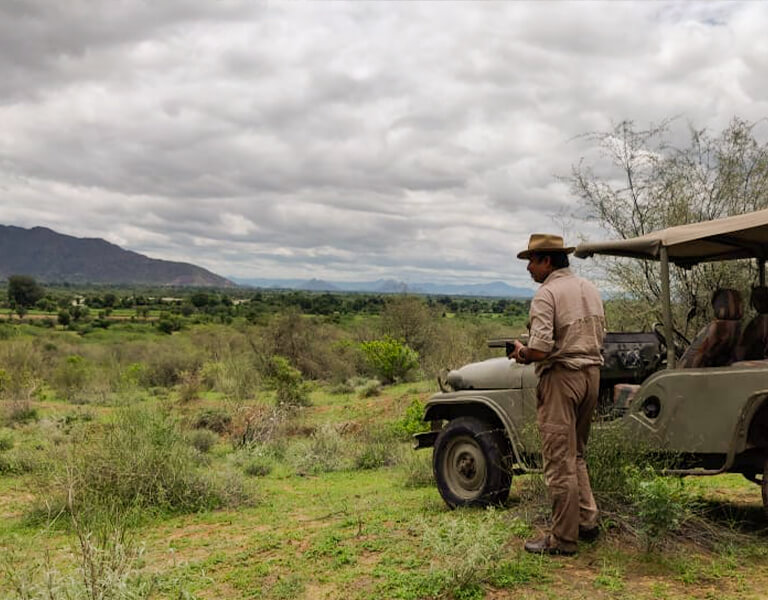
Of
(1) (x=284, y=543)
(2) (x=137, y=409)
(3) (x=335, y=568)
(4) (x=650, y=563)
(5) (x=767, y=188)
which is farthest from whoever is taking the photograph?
(5) (x=767, y=188)

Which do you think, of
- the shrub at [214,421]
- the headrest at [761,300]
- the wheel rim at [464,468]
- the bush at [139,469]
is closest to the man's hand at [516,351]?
the wheel rim at [464,468]

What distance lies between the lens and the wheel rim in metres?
6.88

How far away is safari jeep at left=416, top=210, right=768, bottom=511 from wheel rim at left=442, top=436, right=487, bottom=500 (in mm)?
10

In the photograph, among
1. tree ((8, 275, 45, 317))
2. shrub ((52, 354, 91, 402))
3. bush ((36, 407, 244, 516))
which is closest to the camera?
bush ((36, 407, 244, 516))

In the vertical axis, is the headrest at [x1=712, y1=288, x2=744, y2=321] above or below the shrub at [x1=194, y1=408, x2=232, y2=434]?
above

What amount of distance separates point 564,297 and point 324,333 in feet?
93.4

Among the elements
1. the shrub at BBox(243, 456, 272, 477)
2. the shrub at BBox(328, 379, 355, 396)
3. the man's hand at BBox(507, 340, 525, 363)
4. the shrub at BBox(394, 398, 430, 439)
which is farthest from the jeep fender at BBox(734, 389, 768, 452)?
the shrub at BBox(328, 379, 355, 396)

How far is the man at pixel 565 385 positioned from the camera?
5340 millimetres

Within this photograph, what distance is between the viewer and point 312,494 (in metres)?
9.65

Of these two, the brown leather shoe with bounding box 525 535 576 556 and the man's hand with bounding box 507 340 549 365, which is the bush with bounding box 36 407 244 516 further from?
the man's hand with bounding box 507 340 549 365

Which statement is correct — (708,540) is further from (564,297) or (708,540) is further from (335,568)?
(335,568)

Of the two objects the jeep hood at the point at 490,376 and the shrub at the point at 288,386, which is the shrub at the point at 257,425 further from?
the jeep hood at the point at 490,376

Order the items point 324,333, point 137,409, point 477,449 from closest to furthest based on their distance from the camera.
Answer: point 477,449 → point 137,409 → point 324,333

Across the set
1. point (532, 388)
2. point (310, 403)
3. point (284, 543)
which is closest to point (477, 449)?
point (532, 388)
